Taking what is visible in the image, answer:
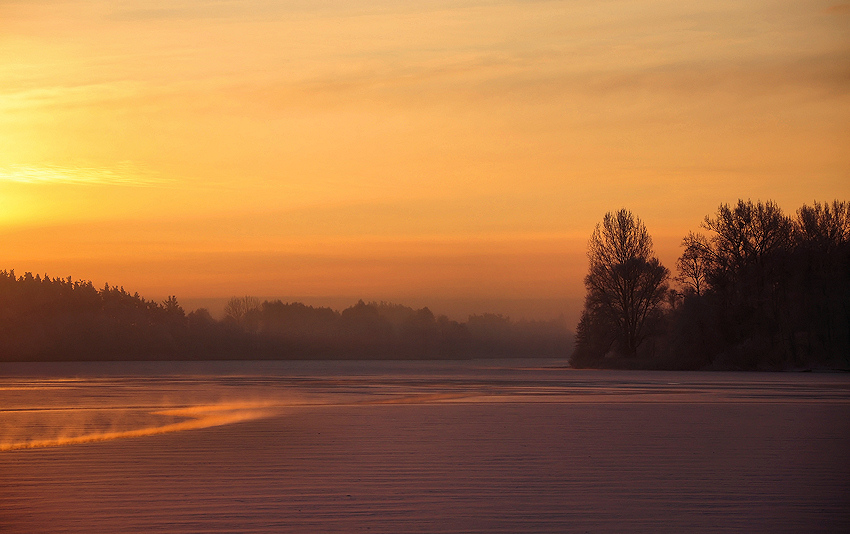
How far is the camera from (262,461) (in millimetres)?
11570

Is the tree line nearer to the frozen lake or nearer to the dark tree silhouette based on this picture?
the dark tree silhouette

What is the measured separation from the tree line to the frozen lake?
1541 inches

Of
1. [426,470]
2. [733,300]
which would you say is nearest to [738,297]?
[733,300]

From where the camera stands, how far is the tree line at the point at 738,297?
56.1 meters

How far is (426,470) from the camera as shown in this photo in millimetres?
10609

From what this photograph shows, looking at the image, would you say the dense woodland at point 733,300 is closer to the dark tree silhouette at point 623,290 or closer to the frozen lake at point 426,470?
the dark tree silhouette at point 623,290

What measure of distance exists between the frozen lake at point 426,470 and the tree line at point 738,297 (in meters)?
39.1

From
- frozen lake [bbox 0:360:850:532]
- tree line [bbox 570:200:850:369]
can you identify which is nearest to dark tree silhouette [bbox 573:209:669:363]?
tree line [bbox 570:200:850:369]

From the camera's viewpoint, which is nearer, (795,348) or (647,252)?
(795,348)

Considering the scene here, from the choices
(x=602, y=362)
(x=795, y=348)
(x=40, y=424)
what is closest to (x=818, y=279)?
(x=795, y=348)

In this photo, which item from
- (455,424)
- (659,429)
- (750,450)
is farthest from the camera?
(455,424)

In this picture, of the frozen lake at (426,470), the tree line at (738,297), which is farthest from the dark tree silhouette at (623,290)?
the frozen lake at (426,470)

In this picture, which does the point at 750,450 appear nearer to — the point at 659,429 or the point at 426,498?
the point at 659,429

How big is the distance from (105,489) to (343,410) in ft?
38.1
